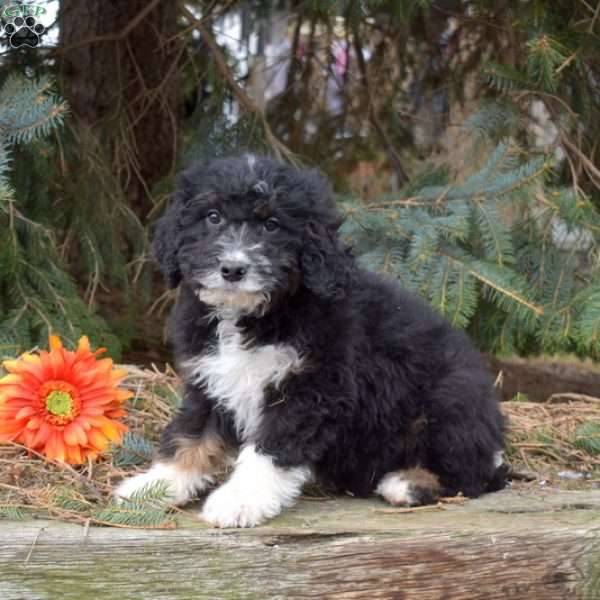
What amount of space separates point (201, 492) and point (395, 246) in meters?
2.45

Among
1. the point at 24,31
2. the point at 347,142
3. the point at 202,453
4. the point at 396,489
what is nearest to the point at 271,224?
the point at 202,453

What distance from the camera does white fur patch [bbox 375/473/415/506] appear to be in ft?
13.7

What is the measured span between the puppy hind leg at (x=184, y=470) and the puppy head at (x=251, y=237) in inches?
25.0

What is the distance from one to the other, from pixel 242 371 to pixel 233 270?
57 centimetres

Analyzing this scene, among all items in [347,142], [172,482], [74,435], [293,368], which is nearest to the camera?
[293,368]

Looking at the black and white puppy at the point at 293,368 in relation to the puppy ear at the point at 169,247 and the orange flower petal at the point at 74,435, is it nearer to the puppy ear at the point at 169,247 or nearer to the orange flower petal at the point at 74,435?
the puppy ear at the point at 169,247

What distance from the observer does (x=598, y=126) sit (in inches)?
281

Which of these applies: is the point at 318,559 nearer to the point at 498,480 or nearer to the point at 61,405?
the point at 498,480

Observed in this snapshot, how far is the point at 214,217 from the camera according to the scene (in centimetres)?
385

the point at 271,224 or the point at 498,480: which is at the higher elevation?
the point at 271,224

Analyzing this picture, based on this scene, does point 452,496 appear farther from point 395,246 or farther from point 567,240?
point 567,240

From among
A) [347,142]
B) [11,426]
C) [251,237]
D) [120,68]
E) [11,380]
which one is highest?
[120,68]

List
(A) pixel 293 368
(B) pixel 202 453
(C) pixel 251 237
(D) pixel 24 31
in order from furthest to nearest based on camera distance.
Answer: (D) pixel 24 31 → (B) pixel 202 453 → (A) pixel 293 368 → (C) pixel 251 237

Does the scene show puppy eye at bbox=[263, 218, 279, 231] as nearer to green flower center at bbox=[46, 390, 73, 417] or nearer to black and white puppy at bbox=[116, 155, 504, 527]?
black and white puppy at bbox=[116, 155, 504, 527]
